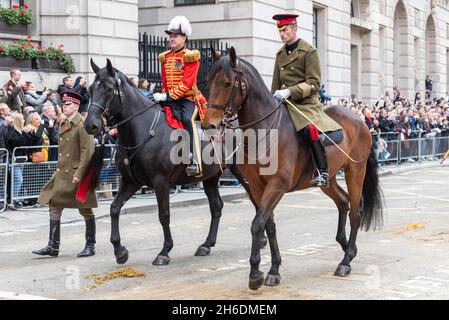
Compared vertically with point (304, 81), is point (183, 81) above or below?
above

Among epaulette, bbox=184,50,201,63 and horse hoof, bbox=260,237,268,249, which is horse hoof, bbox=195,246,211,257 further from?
epaulette, bbox=184,50,201,63

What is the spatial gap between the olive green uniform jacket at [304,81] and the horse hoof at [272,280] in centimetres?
160

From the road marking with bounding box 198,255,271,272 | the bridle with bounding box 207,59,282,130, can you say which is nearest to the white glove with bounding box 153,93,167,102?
the bridle with bounding box 207,59,282,130

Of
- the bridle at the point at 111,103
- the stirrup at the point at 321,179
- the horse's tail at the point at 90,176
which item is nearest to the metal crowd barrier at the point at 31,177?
the horse's tail at the point at 90,176

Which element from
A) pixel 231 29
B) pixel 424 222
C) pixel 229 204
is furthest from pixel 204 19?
pixel 424 222

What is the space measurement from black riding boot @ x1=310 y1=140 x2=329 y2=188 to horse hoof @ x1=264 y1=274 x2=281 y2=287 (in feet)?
4.07

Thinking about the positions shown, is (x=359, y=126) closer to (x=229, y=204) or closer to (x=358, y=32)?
(x=229, y=204)

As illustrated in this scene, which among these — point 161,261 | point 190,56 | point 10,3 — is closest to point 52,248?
point 161,261

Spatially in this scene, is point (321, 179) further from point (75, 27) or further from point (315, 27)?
point (315, 27)

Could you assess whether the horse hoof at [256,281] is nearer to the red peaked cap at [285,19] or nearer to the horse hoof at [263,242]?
the horse hoof at [263,242]

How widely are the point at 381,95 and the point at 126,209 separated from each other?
87.5 ft

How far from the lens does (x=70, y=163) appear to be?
33.3 feet

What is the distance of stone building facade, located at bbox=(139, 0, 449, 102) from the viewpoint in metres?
26.0

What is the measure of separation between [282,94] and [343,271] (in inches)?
→ 82.4
